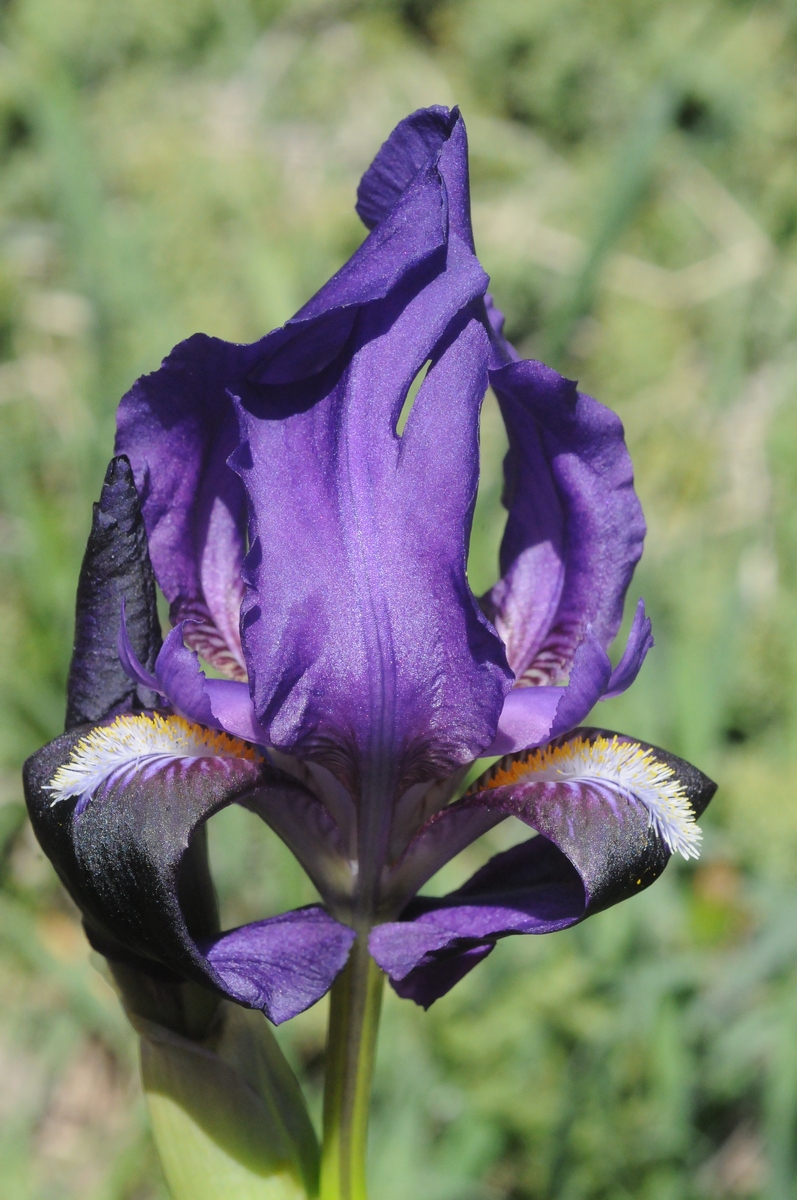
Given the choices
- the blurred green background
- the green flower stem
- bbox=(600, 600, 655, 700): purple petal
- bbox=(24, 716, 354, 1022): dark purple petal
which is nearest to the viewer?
bbox=(24, 716, 354, 1022): dark purple petal

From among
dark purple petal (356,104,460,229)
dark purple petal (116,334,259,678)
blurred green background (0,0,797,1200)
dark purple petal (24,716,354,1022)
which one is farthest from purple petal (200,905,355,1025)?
blurred green background (0,0,797,1200)

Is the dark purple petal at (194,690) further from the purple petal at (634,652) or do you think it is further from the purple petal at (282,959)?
the purple petal at (634,652)

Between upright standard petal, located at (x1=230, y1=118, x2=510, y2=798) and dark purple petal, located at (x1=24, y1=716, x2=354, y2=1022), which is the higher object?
upright standard petal, located at (x1=230, y1=118, x2=510, y2=798)

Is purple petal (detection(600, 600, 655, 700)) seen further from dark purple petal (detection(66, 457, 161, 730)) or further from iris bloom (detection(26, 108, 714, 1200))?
dark purple petal (detection(66, 457, 161, 730))

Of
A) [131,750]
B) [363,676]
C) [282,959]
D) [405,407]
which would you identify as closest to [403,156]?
[363,676]

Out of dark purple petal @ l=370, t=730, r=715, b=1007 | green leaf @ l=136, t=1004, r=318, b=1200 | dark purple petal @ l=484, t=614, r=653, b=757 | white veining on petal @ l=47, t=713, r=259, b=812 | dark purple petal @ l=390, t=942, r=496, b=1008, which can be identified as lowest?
green leaf @ l=136, t=1004, r=318, b=1200

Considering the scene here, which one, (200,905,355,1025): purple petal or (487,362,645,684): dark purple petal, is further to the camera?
(487,362,645,684): dark purple petal
